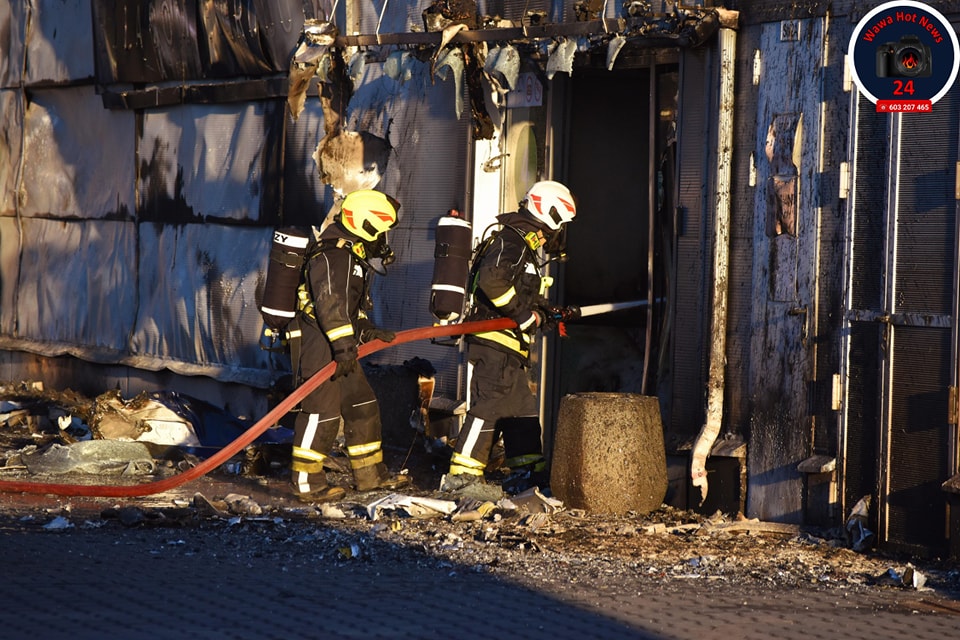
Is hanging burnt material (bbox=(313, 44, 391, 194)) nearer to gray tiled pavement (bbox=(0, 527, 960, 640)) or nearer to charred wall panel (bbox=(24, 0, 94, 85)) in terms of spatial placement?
charred wall panel (bbox=(24, 0, 94, 85))

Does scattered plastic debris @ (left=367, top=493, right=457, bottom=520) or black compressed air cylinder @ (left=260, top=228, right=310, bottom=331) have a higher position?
black compressed air cylinder @ (left=260, top=228, right=310, bottom=331)

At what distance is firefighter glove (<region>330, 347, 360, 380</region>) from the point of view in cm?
945

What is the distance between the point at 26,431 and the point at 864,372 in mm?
7409

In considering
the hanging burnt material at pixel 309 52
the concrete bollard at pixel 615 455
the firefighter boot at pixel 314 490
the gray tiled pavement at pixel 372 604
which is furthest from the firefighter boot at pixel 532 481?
the hanging burnt material at pixel 309 52

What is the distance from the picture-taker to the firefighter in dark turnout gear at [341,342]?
9.49 m

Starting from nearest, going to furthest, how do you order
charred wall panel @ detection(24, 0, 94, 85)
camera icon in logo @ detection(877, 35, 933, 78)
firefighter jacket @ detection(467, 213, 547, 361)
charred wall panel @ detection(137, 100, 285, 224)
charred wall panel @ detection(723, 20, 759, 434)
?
camera icon in logo @ detection(877, 35, 933, 78)
charred wall panel @ detection(723, 20, 759, 434)
firefighter jacket @ detection(467, 213, 547, 361)
charred wall panel @ detection(137, 100, 285, 224)
charred wall panel @ detection(24, 0, 94, 85)

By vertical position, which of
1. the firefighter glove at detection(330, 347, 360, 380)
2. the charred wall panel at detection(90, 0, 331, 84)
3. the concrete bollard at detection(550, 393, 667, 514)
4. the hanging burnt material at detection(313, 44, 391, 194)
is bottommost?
the concrete bollard at detection(550, 393, 667, 514)

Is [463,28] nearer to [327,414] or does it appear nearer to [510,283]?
[510,283]

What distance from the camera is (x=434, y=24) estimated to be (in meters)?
10.1

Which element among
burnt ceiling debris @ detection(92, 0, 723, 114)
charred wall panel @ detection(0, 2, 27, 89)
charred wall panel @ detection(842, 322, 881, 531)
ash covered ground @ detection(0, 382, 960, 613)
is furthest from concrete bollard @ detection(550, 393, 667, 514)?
charred wall panel @ detection(0, 2, 27, 89)

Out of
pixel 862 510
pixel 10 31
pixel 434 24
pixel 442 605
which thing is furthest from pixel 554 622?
pixel 10 31

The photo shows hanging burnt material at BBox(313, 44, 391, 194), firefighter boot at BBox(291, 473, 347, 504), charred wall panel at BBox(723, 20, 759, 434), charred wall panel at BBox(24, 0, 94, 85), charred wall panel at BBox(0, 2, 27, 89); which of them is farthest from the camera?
charred wall panel at BBox(0, 2, 27, 89)

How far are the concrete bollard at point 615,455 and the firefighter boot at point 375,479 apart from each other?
1440mm

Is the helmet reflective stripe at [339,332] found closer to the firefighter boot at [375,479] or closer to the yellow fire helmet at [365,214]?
the yellow fire helmet at [365,214]
